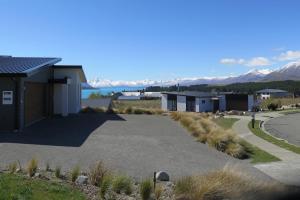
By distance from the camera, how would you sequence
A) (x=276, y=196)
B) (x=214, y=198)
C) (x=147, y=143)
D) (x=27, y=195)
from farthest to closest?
(x=147, y=143), (x=214, y=198), (x=27, y=195), (x=276, y=196)

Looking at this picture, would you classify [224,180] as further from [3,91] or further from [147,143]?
[3,91]

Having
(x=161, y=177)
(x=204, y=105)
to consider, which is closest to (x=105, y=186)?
(x=161, y=177)

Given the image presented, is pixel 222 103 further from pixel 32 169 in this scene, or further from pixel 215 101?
pixel 32 169

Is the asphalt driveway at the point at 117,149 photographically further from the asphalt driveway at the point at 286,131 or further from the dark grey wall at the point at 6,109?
the asphalt driveway at the point at 286,131

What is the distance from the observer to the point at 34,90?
24.1 m

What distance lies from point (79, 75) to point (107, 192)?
79.2 ft

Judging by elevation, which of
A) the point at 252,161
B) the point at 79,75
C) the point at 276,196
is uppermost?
the point at 79,75

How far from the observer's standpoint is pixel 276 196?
3.98 meters

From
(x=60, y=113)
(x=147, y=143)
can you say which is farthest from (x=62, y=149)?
(x=60, y=113)

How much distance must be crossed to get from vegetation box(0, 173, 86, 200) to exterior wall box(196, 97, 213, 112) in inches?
2192

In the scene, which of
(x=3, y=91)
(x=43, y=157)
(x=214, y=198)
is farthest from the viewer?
(x=3, y=91)

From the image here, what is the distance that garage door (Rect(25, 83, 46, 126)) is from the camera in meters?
22.3

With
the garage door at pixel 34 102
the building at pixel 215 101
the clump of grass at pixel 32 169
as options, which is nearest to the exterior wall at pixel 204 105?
the building at pixel 215 101

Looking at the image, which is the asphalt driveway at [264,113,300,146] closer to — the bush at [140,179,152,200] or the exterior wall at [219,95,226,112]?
the bush at [140,179,152,200]
